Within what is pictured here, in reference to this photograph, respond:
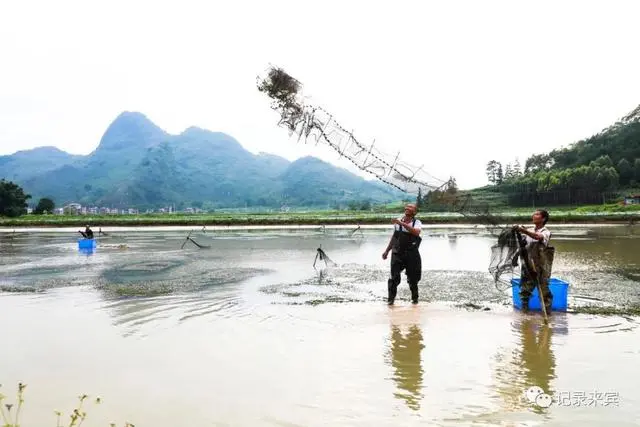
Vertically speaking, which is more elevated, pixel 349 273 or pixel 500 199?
pixel 500 199

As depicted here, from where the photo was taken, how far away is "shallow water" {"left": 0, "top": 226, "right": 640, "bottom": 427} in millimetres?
5234

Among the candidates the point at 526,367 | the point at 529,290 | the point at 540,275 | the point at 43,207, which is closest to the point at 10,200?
the point at 43,207

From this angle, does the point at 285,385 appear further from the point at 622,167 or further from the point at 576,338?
the point at 622,167

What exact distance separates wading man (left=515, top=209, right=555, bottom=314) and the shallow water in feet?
1.91

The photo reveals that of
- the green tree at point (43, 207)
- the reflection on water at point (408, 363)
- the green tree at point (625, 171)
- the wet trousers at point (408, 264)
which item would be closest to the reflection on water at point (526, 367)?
the reflection on water at point (408, 363)

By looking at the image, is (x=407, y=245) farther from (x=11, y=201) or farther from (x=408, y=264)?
(x=11, y=201)

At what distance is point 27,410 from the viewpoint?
211 inches

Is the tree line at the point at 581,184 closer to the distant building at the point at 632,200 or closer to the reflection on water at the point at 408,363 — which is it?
the distant building at the point at 632,200

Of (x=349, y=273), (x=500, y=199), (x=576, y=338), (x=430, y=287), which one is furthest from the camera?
(x=349, y=273)

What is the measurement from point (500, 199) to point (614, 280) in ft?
17.6

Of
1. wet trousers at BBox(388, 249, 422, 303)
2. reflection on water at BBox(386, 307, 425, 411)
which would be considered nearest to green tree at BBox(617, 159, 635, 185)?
wet trousers at BBox(388, 249, 422, 303)

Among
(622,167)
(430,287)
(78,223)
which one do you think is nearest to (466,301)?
(430,287)

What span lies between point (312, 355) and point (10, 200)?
91460 millimetres

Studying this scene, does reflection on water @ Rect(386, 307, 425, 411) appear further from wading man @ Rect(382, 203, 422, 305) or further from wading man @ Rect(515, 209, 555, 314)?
wading man @ Rect(515, 209, 555, 314)
